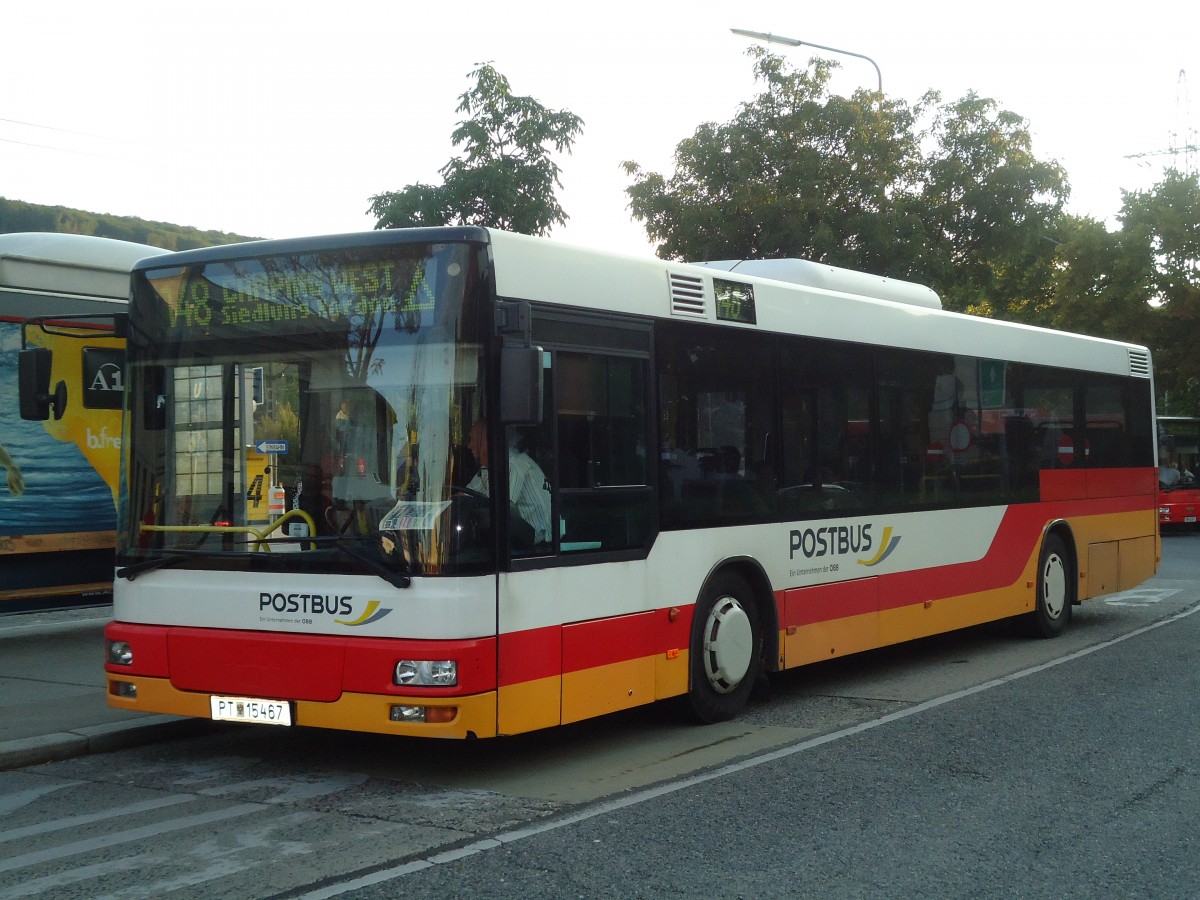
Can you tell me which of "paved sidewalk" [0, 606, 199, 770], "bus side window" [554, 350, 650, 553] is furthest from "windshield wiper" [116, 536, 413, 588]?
"paved sidewalk" [0, 606, 199, 770]

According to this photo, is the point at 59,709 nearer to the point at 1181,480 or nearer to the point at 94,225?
the point at 1181,480

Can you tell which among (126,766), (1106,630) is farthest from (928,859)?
(1106,630)

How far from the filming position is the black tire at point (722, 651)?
8.67m

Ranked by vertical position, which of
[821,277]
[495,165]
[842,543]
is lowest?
[842,543]

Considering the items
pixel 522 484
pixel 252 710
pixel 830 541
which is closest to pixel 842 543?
pixel 830 541

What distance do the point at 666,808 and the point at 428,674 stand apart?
1321mm

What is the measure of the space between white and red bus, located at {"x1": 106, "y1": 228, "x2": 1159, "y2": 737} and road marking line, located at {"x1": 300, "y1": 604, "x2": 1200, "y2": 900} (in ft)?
2.32

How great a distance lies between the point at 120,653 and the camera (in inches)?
304

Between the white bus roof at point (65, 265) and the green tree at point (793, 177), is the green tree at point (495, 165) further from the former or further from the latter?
the white bus roof at point (65, 265)

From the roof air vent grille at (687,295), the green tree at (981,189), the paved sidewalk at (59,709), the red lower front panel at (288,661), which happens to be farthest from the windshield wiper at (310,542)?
the green tree at (981,189)

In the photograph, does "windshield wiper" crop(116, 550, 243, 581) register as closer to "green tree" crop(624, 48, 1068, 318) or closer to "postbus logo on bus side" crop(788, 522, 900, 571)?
"postbus logo on bus side" crop(788, 522, 900, 571)

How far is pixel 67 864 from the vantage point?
19.1ft

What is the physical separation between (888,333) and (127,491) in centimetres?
601

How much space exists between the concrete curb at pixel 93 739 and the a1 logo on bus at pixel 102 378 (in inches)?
198
